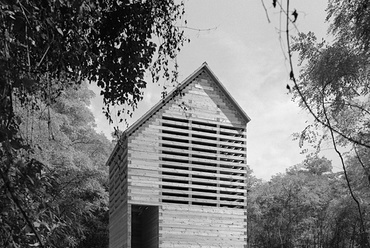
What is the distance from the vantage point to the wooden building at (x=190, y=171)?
47.4 ft

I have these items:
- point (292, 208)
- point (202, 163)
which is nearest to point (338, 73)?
point (202, 163)

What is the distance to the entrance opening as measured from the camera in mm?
14977

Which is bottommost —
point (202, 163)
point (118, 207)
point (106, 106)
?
point (106, 106)

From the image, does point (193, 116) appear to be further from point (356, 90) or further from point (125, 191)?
point (356, 90)

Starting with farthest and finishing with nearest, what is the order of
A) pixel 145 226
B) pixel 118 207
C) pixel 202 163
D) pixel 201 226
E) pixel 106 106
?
pixel 145 226 → pixel 118 207 → pixel 202 163 → pixel 201 226 → pixel 106 106

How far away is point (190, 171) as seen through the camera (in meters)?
15.0

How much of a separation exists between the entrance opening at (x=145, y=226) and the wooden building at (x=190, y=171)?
1.6 inches

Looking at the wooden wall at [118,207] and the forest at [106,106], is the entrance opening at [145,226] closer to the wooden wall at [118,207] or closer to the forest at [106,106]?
the wooden wall at [118,207]

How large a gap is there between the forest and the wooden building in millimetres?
1871

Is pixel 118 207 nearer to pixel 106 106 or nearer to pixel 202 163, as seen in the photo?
pixel 202 163

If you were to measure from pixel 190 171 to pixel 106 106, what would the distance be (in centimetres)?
1134

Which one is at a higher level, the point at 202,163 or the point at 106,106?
the point at 202,163

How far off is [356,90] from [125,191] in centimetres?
680

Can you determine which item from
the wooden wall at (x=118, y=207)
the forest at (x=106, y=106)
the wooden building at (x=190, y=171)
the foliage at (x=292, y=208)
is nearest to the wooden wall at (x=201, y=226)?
the wooden building at (x=190, y=171)
